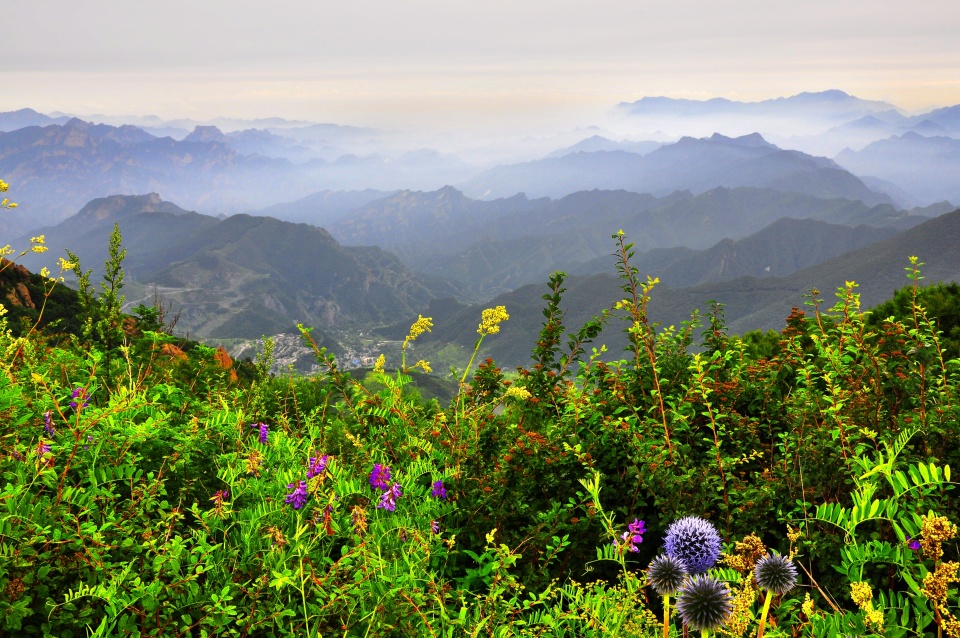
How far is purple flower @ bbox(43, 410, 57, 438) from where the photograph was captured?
2986mm

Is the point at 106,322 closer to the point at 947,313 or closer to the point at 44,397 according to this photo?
the point at 44,397

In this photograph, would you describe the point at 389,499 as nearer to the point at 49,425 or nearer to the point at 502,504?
the point at 502,504

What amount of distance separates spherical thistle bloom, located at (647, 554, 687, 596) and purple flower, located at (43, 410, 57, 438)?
314 centimetres

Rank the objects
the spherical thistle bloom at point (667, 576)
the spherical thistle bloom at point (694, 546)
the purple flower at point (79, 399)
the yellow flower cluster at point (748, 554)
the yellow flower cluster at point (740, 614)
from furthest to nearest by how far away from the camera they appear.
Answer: the purple flower at point (79, 399), the spherical thistle bloom at point (694, 546), the yellow flower cluster at point (748, 554), the spherical thistle bloom at point (667, 576), the yellow flower cluster at point (740, 614)

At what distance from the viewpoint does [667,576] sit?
6.17ft

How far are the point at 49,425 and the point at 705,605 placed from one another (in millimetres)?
3395

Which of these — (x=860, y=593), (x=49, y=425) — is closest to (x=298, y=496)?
(x=49, y=425)

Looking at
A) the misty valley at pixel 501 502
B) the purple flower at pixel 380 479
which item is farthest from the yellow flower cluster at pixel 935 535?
the purple flower at pixel 380 479

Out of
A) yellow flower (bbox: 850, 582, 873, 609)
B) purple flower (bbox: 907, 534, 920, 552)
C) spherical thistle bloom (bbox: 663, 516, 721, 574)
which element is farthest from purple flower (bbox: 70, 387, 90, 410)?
purple flower (bbox: 907, 534, 920, 552)

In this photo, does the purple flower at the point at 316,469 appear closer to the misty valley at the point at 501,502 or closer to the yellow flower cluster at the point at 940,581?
the misty valley at the point at 501,502

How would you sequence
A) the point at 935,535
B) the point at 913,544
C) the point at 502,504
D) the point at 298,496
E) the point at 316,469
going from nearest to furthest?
the point at 935,535, the point at 913,544, the point at 298,496, the point at 316,469, the point at 502,504

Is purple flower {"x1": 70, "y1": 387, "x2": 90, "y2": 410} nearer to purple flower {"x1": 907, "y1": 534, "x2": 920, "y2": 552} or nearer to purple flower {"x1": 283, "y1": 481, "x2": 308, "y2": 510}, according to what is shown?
purple flower {"x1": 283, "y1": 481, "x2": 308, "y2": 510}

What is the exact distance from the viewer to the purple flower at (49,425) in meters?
2.99

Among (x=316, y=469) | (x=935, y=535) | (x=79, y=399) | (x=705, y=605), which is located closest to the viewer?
(x=935, y=535)
